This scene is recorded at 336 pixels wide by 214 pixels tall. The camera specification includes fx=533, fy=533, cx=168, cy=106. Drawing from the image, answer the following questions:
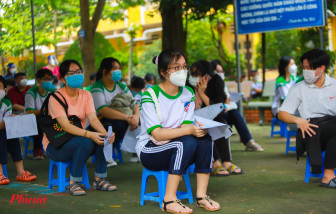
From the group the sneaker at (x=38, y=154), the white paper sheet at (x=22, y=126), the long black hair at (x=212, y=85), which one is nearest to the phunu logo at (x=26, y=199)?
the white paper sheet at (x=22, y=126)

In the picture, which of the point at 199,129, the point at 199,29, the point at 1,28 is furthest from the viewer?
the point at 199,29

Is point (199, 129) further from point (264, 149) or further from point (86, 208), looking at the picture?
point (264, 149)

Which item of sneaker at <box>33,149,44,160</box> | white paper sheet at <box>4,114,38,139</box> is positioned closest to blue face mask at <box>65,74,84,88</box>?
white paper sheet at <box>4,114,38,139</box>

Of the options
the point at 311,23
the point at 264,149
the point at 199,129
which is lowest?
the point at 264,149

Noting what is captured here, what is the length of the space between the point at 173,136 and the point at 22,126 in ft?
7.58

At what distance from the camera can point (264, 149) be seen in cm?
873

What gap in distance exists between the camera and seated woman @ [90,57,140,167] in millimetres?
7387

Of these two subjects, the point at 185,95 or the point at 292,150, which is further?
the point at 292,150

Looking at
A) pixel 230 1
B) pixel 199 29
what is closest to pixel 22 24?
pixel 230 1

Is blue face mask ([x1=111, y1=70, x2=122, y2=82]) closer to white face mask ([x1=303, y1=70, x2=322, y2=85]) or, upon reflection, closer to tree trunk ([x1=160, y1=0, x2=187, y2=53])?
white face mask ([x1=303, y1=70, x2=322, y2=85])

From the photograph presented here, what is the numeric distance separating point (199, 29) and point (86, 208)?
2368cm

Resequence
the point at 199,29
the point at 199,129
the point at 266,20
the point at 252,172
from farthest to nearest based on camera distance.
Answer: the point at 199,29
the point at 266,20
the point at 252,172
the point at 199,129

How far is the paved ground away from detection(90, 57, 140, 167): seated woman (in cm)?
61

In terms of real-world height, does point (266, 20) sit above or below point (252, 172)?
above
